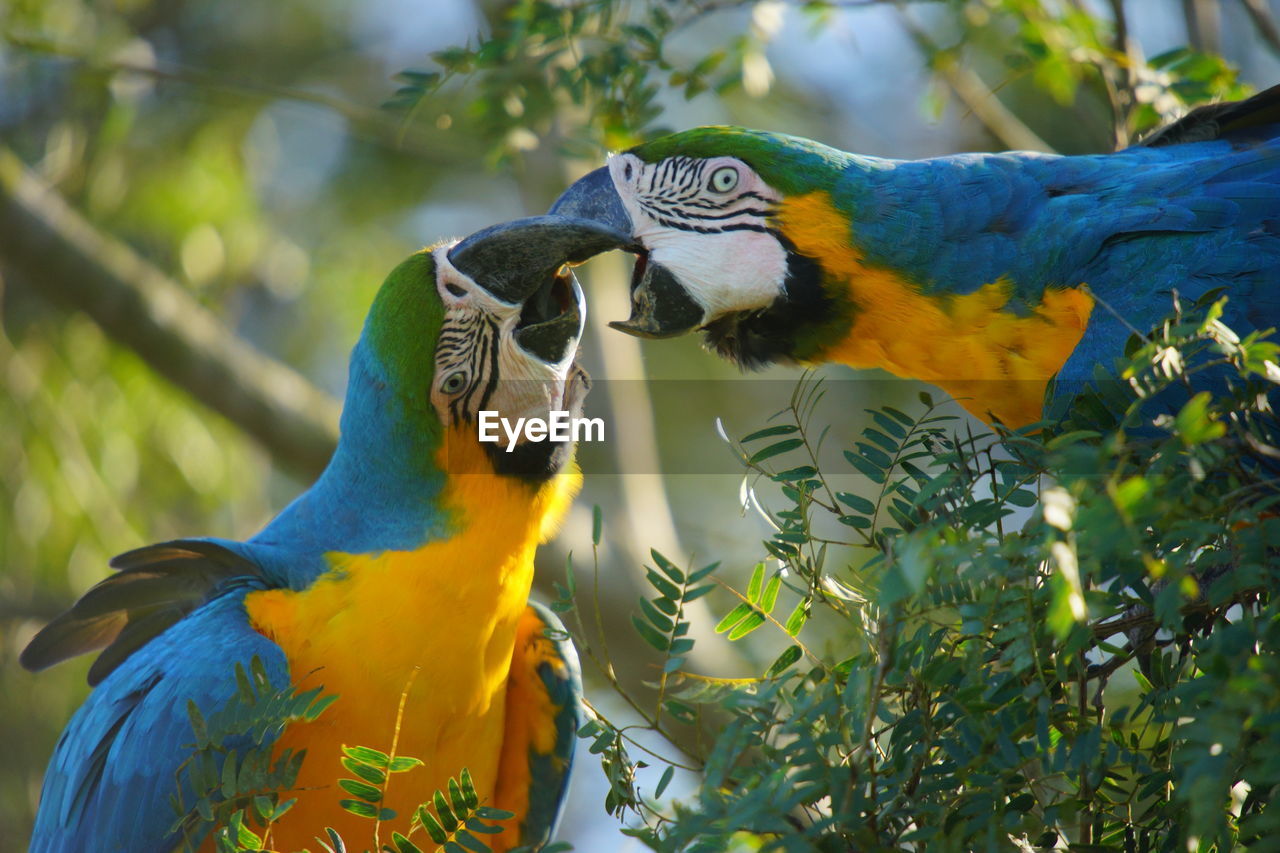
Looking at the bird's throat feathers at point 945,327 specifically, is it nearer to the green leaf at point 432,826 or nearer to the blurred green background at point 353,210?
the blurred green background at point 353,210

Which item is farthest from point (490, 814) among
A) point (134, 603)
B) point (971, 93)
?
point (971, 93)

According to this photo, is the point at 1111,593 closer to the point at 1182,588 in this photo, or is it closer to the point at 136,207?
the point at 1182,588

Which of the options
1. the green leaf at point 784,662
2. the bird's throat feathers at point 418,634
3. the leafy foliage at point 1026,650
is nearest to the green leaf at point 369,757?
the leafy foliage at point 1026,650

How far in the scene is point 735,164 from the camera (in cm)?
215

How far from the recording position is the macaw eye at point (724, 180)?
215cm

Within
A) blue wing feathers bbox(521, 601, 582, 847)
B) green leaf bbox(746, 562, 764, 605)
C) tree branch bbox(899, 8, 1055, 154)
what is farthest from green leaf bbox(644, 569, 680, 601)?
tree branch bbox(899, 8, 1055, 154)

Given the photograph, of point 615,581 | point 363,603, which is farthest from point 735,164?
point 615,581

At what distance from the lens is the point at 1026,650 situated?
1.17 metres

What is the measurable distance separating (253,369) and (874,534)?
9.50 ft

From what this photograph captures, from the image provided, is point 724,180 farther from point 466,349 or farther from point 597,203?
point 466,349

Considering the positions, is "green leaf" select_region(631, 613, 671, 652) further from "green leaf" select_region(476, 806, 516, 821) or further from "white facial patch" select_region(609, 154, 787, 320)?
"white facial patch" select_region(609, 154, 787, 320)

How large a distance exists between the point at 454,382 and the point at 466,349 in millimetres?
68

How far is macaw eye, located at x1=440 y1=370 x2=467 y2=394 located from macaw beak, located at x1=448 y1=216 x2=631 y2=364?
0.13 meters

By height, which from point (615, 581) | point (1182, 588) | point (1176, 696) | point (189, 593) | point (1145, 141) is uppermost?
point (1145, 141)
